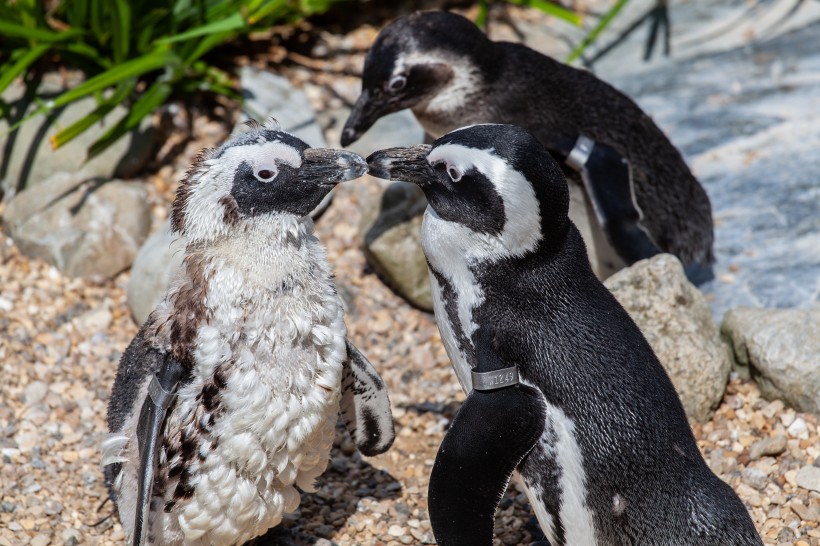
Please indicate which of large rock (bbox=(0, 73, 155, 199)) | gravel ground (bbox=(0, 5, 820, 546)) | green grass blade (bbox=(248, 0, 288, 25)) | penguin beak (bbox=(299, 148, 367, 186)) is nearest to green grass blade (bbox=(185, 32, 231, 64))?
green grass blade (bbox=(248, 0, 288, 25))

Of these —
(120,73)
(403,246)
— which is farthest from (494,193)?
(120,73)

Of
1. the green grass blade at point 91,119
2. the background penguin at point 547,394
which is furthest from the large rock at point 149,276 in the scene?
the background penguin at point 547,394

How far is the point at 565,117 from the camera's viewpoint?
339 cm

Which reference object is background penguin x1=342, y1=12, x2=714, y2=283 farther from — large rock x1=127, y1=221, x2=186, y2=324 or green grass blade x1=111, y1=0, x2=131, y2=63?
green grass blade x1=111, y1=0, x2=131, y2=63

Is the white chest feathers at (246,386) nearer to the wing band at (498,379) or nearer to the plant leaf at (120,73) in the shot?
the wing band at (498,379)

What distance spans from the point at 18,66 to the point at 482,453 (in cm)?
257

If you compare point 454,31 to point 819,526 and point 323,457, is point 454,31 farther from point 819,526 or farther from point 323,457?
point 819,526

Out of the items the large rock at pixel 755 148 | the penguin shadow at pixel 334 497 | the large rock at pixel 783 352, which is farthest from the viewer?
the large rock at pixel 755 148

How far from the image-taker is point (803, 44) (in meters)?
4.69

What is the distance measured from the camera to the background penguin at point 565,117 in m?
3.30

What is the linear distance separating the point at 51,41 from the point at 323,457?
92.1 inches

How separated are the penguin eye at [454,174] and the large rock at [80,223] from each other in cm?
189

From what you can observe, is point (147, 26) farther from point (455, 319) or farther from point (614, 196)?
point (455, 319)

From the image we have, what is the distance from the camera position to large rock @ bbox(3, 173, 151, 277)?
148 inches
